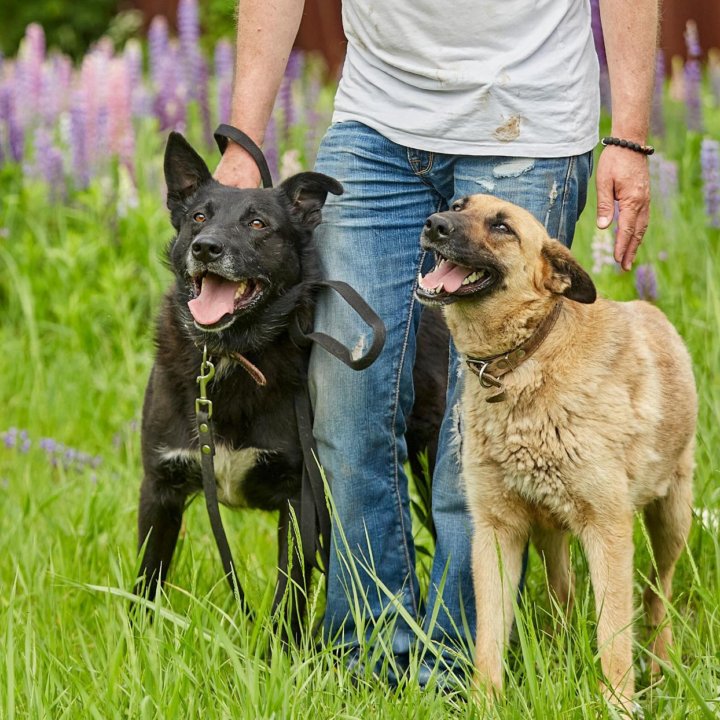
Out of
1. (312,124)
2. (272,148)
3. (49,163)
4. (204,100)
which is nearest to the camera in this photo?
(272,148)

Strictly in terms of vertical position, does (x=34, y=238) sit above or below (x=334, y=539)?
above

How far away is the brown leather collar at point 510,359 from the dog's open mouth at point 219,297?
87 centimetres

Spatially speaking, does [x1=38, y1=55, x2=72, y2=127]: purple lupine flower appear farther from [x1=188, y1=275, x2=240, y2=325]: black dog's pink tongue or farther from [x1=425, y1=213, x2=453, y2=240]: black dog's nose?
[x1=425, y1=213, x2=453, y2=240]: black dog's nose

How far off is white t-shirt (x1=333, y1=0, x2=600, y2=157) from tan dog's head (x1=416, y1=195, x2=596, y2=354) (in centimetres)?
22

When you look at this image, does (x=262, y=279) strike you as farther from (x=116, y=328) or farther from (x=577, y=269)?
(x=116, y=328)

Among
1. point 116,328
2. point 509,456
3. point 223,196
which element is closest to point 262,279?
point 223,196

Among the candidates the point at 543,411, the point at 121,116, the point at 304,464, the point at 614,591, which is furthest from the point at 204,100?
the point at 614,591

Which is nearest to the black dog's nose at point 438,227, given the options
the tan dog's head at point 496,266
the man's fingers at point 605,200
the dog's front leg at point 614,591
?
the tan dog's head at point 496,266

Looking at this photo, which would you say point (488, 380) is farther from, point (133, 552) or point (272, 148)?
point (272, 148)

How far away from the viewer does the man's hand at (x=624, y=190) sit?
3.22 meters

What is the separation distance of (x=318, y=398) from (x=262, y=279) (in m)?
0.46

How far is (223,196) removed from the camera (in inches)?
150

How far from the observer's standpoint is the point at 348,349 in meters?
3.42

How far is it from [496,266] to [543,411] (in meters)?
0.44
